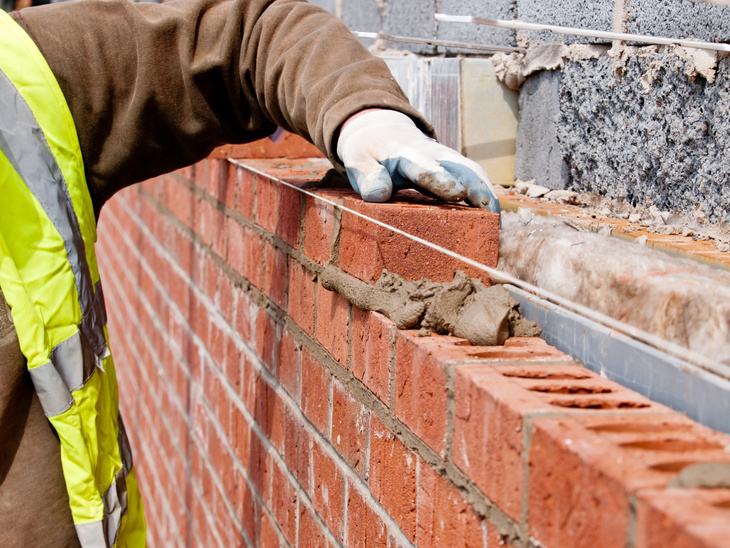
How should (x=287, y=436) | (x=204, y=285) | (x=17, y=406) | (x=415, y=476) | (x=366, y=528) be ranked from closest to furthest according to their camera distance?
(x=415, y=476), (x=366, y=528), (x=17, y=406), (x=287, y=436), (x=204, y=285)

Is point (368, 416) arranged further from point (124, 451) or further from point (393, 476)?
point (124, 451)

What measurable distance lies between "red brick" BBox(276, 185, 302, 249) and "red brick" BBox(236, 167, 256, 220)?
10.7 inches

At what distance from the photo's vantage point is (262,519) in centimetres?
183

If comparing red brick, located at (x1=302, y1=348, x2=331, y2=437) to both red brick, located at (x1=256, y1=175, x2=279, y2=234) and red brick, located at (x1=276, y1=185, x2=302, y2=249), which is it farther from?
red brick, located at (x1=256, y1=175, x2=279, y2=234)

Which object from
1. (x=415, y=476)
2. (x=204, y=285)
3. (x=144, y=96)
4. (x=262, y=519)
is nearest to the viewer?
(x=415, y=476)

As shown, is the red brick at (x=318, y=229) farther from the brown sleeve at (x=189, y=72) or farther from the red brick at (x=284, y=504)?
the red brick at (x=284, y=504)

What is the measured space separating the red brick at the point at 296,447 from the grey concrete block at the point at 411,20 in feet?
4.11

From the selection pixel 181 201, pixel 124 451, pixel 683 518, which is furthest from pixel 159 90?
pixel 181 201

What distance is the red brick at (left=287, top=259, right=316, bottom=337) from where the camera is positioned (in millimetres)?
1479

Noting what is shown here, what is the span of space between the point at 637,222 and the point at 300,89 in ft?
2.37

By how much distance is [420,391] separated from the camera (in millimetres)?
981

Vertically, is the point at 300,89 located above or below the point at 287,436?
above

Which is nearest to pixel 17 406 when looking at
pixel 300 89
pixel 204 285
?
pixel 300 89

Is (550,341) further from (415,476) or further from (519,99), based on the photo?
(519,99)
